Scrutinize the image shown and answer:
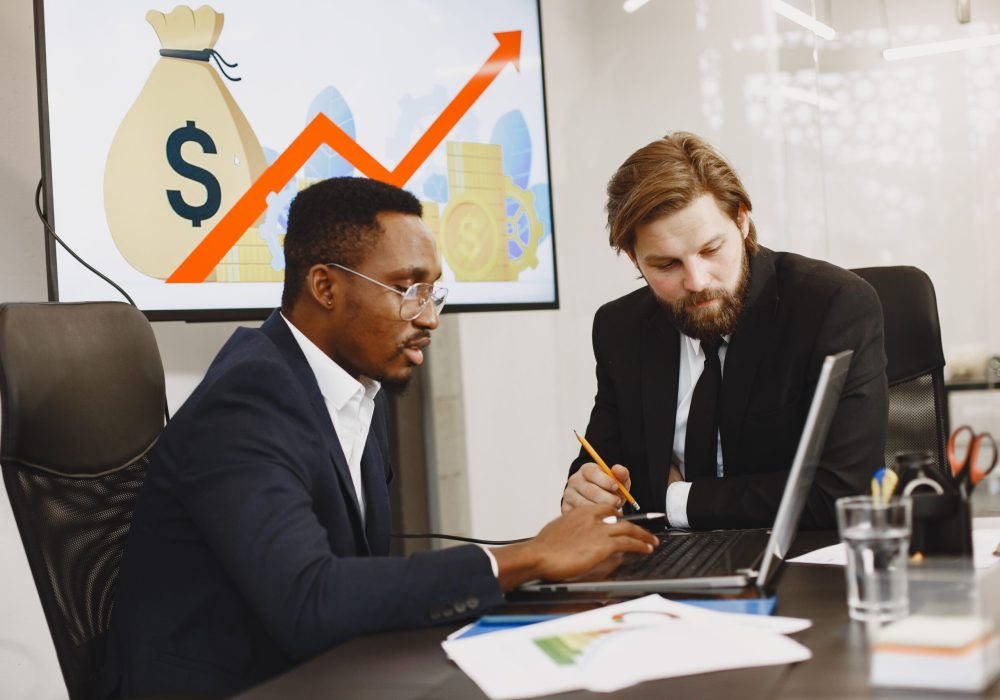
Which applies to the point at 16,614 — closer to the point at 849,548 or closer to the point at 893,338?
the point at 849,548

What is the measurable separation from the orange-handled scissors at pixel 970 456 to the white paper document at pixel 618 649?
0.23 metres

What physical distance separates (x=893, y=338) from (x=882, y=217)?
5.03 feet

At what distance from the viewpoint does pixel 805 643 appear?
944mm

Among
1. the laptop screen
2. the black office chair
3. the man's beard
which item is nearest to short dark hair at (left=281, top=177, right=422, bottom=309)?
the black office chair

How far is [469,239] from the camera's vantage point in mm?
2809

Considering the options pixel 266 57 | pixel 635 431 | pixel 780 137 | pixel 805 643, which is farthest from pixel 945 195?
pixel 805 643

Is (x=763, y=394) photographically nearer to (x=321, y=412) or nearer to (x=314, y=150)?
(x=321, y=412)

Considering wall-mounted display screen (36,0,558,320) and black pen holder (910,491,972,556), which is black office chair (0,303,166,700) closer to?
wall-mounted display screen (36,0,558,320)

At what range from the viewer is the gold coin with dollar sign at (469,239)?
274cm

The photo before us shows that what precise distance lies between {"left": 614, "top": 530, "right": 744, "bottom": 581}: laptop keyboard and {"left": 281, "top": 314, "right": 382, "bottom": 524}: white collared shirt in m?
0.39

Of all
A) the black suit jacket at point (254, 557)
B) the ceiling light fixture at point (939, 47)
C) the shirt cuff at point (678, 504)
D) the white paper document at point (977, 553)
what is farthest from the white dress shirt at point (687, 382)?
the ceiling light fixture at point (939, 47)

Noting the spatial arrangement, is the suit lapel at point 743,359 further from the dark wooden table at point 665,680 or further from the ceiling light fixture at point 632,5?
the ceiling light fixture at point 632,5

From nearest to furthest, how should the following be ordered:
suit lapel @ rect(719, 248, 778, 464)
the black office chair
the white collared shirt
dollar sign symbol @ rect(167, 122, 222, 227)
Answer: the black office chair < the white collared shirt < suit lapel @ rect(719, 248, 778, 464) < dollar sign symbol @ rect(167, 122, 222, 227)

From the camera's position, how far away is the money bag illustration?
2.05 m
